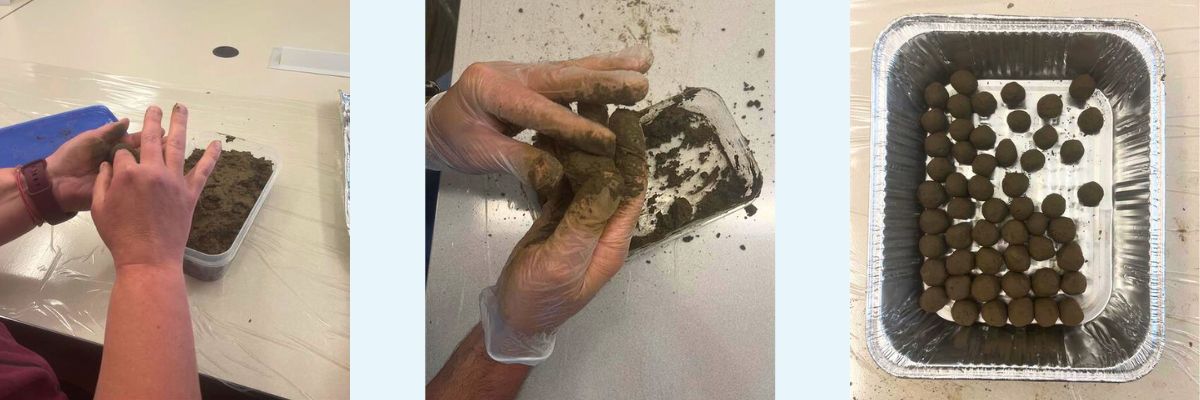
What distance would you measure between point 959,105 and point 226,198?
835mm

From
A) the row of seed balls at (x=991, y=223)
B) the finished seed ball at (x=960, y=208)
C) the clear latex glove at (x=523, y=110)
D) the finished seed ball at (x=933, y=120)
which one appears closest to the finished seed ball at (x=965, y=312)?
the row of seed balls at (x=991, y=223)

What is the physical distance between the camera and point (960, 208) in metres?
0.82

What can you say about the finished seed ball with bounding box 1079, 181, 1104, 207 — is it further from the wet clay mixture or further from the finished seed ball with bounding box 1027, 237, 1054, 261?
the wet clay mixture

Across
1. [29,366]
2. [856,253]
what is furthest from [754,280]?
[29,366]

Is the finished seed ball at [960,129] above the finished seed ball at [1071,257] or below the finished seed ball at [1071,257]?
above

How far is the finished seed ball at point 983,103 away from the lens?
2.69 ft

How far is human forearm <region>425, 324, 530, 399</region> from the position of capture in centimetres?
75

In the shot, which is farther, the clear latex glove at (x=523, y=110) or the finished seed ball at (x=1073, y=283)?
the finished seed ball at (x=1073, y=283)

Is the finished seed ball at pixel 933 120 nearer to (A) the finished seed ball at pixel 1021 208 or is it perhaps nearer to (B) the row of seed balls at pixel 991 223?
(B) the row of seed balls at pixel 991 223

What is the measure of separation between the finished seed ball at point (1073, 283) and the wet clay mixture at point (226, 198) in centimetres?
91

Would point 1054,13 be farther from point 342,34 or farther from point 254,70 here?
point 254,70

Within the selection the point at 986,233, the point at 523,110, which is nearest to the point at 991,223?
the point at 986,233

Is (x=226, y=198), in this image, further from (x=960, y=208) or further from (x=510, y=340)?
(x=960, y=208)

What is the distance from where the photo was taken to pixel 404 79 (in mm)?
689
